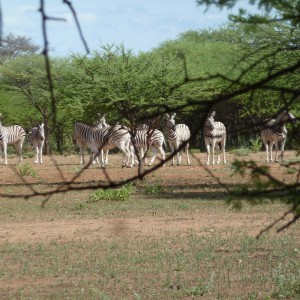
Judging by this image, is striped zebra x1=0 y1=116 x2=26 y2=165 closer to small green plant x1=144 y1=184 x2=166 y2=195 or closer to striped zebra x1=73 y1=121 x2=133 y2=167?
striped zebra x1=73 y1=121 x2=133 y2=167

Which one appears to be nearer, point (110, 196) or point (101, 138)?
point (110, 196)

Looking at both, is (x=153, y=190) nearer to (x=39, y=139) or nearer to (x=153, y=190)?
(x=153, y=190)

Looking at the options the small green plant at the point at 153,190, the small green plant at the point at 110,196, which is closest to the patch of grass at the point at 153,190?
the small green plant at the point at 153,190

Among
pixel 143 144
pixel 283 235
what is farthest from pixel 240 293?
pixel 143 144

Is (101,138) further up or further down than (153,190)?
further up

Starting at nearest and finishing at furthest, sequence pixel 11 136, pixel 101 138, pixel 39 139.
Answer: pixel 101 138 → pixel 39 139 → pixel 11 136

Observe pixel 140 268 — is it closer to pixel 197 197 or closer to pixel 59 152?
pixel 197 197

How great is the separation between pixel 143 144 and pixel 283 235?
1674 cm

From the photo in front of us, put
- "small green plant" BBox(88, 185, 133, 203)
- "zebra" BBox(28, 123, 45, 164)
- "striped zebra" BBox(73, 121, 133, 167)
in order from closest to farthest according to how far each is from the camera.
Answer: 1. "small green plant" BBox(88, 185, 133, 203)
2. "striped zebra" BBox(73, 121, 133, 167)
3. "zebra" BBox(28, 123, 45, 164)

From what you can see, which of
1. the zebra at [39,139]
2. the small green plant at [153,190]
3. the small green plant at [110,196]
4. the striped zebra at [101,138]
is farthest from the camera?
the zebra at [39,139]

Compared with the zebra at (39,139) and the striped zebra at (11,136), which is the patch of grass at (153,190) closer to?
the zebra at (39,139)

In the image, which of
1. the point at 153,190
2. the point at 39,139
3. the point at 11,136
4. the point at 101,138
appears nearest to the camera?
the point at 153,190

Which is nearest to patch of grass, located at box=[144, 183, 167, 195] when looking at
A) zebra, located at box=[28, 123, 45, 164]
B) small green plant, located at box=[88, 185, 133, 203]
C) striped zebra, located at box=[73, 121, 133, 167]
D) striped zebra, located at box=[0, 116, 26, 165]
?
small green plant, located at box=[88, 185, 133, 203]

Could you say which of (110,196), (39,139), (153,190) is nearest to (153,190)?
(153,190)
